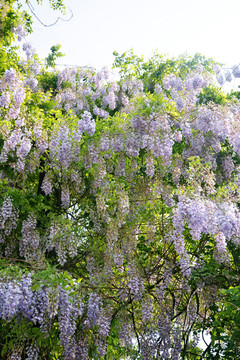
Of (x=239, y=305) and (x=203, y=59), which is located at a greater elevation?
(x=203, y=59)

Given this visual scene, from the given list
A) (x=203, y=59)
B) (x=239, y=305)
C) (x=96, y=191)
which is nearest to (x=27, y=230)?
(x=96, y=191)

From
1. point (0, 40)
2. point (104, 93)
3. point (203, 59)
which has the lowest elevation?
point (0, 40)

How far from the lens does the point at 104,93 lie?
10781mm

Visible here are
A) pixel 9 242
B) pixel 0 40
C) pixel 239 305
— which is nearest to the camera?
pixel 239 305

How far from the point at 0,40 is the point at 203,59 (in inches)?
308

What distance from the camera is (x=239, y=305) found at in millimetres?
4164

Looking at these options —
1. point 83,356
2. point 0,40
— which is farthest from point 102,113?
point 83,356

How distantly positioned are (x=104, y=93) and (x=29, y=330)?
7574 millimetres

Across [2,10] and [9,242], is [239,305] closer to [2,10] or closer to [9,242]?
[9,242]

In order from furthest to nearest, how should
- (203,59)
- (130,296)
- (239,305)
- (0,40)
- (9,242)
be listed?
(203,59) → (0,40) → (9,242) → (130,296) → (239,305)

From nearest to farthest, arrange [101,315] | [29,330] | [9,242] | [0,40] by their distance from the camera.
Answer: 1. [29,330]
2. [101,315]
3. [9,242]
4. [0,40]

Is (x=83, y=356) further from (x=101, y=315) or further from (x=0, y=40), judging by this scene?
(x=0, y=40)

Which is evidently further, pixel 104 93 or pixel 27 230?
pixel 104 93

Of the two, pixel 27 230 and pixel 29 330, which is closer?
pixel 29 330
